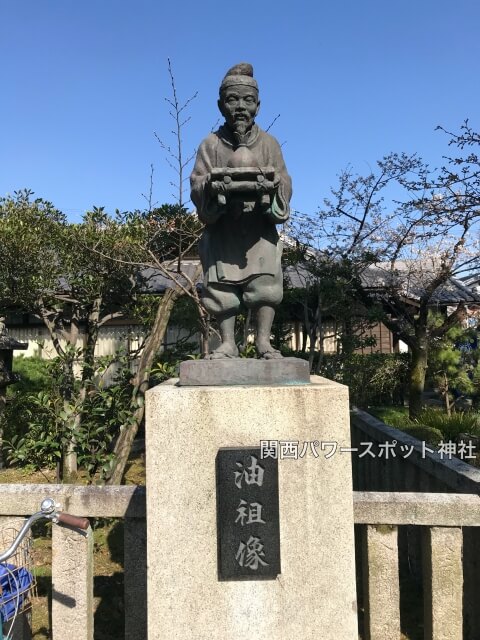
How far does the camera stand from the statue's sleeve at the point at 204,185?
253cm

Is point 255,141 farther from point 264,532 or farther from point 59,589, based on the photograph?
point 59,589

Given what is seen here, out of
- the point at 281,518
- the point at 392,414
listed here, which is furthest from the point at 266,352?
the point at 392,414

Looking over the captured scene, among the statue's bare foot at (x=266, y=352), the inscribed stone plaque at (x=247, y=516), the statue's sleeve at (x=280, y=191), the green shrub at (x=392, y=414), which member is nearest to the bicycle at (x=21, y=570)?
the inscribed stone plaque at (x=247, y=516)

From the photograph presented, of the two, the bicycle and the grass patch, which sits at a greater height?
the bicycle

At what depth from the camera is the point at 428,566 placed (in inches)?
102

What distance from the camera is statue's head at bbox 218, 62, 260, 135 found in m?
2.54

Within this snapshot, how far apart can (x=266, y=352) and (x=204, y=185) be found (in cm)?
99

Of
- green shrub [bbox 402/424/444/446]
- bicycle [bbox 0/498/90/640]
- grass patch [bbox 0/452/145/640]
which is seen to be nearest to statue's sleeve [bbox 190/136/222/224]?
bicycle [bbox 0/498/90/640]

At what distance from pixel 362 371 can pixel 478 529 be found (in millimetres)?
Result: 7143

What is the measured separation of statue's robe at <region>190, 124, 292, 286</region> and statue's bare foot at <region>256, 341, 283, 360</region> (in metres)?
0.39

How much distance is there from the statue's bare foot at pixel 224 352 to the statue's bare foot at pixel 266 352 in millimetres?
145

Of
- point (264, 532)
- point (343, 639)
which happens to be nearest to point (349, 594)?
point (343, 639)

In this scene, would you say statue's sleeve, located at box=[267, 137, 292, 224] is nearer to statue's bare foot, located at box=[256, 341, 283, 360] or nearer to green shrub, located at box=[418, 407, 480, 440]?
statue's bare foot, located at box=[256, 341, 283, 360]

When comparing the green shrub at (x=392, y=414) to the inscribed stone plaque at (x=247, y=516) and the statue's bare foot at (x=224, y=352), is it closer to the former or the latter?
the statue's bare foot at (x=224, y=352)
